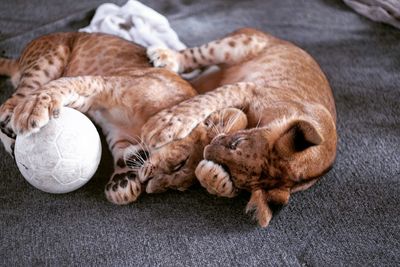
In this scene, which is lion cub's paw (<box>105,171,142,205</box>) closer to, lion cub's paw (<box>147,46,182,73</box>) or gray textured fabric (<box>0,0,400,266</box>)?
gray textured fabric (<box>0,0,400,266</box>)

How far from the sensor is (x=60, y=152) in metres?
2.02

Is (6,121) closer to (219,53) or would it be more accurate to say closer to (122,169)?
(122,169)

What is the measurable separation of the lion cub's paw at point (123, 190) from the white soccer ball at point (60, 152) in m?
0.16

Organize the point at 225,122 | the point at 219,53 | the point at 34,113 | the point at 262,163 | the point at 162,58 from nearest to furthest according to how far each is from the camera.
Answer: the point at 34,113 < the point at 262,163 < the point at 225,122 < the point at 162,58 < the point at 219,53

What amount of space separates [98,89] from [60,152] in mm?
467

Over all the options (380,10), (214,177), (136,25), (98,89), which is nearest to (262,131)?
(214,177)

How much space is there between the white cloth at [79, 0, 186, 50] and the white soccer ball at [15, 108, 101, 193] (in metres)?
1.26

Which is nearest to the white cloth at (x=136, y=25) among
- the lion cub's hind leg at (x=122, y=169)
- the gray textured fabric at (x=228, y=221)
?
the gray textured fabric at (x=228, y=221)

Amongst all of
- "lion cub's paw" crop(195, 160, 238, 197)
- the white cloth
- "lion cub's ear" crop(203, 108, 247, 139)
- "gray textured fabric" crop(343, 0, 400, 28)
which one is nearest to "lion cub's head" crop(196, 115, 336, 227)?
"lion cub's paw" crop(195, 160, 238, 197)

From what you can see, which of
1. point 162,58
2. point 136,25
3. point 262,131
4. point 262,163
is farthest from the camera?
point 136,25

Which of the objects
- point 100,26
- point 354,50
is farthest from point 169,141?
point 354,50

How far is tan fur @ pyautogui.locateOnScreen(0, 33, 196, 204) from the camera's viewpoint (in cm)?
217

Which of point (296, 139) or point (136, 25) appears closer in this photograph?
point (296, 139)

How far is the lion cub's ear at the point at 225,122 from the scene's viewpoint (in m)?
2.34
